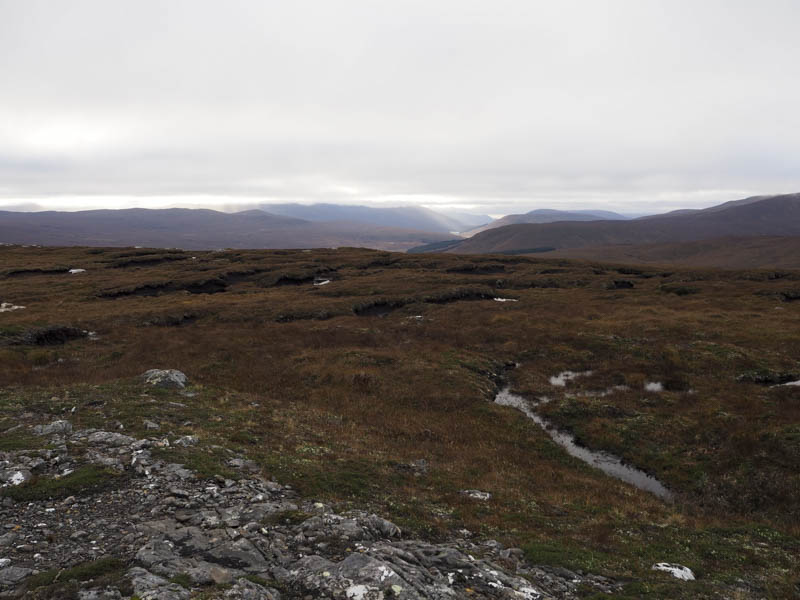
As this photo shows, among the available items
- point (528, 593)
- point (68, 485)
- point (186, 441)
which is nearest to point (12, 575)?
point (68, 485)

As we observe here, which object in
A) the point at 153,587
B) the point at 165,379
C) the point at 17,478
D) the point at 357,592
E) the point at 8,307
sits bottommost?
the point at 165,379

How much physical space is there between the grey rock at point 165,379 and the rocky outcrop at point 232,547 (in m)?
12.7

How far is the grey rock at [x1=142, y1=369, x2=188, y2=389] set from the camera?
1069 inches

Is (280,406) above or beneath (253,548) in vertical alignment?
beneath

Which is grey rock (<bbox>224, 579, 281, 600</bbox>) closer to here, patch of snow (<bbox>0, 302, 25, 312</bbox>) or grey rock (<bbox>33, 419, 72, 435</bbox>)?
grey rock (<bbox>33, 419, 72, 435</bbox>)

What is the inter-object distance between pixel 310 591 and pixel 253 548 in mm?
2460

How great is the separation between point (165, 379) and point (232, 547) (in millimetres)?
20806

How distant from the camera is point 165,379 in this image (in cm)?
2759

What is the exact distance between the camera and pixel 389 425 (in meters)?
27.0

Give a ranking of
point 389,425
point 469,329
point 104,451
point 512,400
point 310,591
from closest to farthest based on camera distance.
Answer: point 310,591, point 104,451, point 389,425, point 512,400, point 469,329

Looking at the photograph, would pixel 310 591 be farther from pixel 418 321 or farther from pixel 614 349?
pixel 418 321

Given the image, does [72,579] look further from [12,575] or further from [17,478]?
[17,478]

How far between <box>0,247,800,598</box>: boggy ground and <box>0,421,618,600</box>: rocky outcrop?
1.46 metres

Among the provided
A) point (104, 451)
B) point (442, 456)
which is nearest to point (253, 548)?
point (104, 451)
